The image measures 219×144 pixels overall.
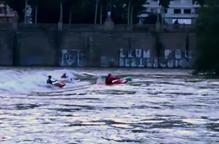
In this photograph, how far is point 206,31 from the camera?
3029 inches

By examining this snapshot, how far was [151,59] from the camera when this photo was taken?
106 metres

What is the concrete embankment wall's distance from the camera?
102562mm

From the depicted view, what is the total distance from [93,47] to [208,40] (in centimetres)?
3107

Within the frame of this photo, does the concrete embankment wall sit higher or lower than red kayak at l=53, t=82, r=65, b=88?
higher

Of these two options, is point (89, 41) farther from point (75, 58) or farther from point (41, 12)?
point (41, 12)

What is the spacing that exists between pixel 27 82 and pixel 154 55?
2173 inches

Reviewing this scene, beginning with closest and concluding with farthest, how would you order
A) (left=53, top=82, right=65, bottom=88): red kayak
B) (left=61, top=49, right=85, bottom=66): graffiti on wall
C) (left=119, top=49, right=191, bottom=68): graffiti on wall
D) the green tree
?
(left=53, top=82, right=65, bottom=88): red kayak < the green tree < (left=119, top=49, right=191, bottom=68): graffiti on wall < (left=61, top=49, right=85, bottom=66): graffiti on wall

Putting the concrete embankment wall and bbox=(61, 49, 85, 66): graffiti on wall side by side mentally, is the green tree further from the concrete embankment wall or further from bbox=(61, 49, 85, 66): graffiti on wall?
bbox=(61, 49, 85, 66): graffiti on wall

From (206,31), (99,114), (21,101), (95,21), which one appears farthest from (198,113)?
(95,21)

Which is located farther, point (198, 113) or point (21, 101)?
point (21, 101)

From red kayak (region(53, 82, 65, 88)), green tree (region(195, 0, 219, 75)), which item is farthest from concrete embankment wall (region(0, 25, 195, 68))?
red kayak (region(53, 82, 65, 88))

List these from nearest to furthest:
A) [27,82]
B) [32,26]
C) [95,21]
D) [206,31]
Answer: [27,82], [206,31], [32,26], [95,21]

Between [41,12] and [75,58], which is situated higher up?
[41,12]

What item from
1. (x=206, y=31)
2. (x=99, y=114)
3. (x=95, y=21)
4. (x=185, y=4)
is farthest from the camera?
(x=185, y=4)
